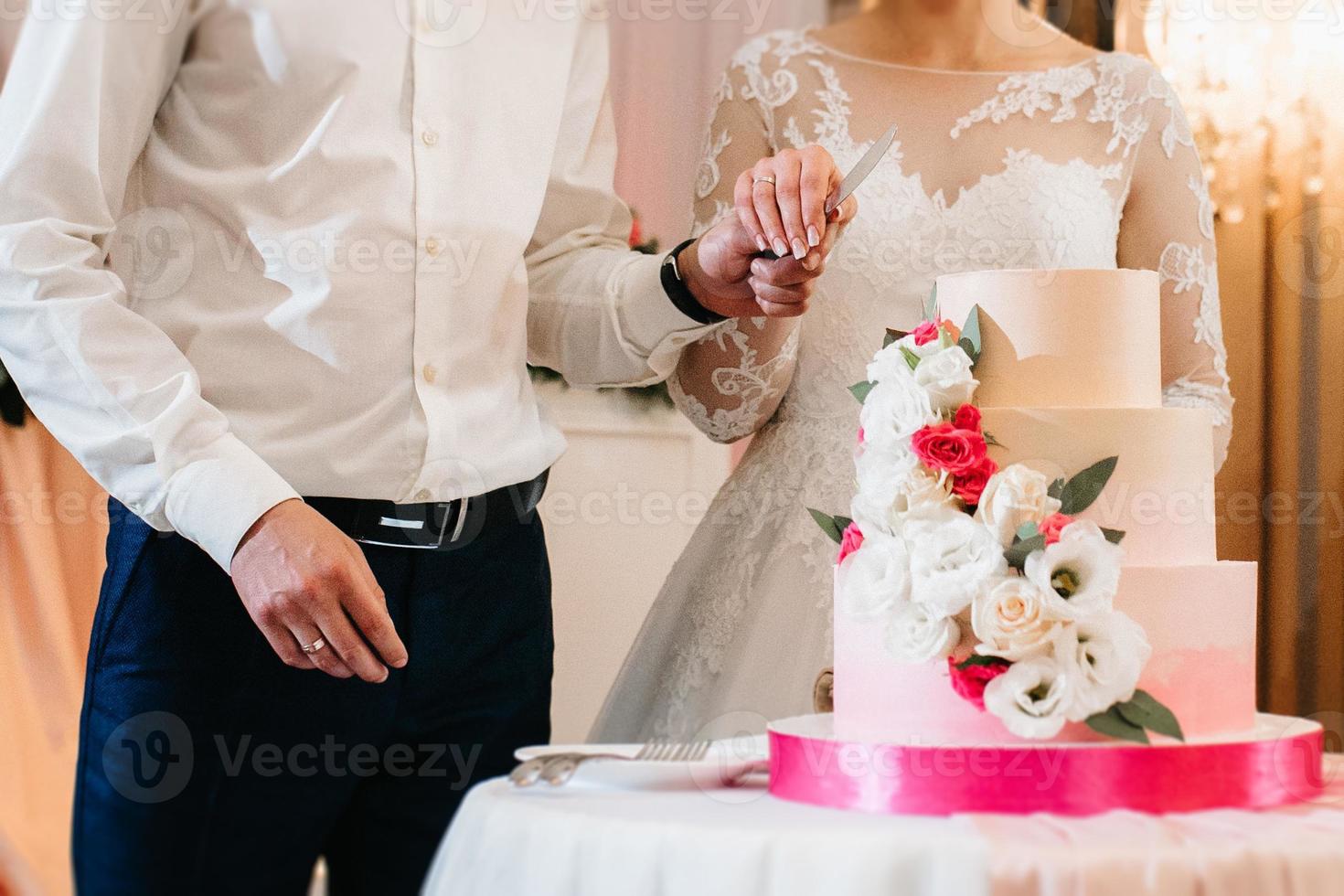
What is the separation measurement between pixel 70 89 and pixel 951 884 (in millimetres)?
871

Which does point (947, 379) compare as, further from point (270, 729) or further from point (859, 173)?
point (270, 729)

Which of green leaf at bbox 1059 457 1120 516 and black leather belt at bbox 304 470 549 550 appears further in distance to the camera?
black leather belt at bbox 304 470 549 550

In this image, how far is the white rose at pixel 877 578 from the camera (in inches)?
31.5

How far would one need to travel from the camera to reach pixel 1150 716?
75 cm

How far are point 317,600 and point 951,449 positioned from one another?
0.45 meters

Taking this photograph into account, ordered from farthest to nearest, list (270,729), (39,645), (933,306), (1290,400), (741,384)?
(1290,400), (39,645), (741,384), (270,729), (933,306)

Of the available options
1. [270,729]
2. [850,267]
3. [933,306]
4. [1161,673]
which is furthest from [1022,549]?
[850,267]

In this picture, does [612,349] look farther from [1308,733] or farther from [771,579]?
[1308,733]

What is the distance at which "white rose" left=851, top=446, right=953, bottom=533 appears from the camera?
2.71 ft

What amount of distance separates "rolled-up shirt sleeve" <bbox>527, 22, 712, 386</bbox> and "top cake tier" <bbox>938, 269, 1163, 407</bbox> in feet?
1.33

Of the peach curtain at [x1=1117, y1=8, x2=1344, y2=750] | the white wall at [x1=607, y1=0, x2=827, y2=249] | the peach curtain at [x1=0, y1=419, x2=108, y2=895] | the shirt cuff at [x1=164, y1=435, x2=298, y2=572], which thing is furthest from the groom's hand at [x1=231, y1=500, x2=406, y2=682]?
the peach curtain at [x1=1117, y1=8, x2=1344, y2=750]

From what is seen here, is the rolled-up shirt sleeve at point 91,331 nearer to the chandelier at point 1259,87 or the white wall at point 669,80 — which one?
the white wall at point 669,80

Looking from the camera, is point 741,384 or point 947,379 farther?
point 741,384

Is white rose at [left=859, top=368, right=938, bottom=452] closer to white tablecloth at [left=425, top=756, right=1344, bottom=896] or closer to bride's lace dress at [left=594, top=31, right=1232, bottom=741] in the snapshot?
white tablecloth at [left=425, top=756, right=1344, bottom=896]
